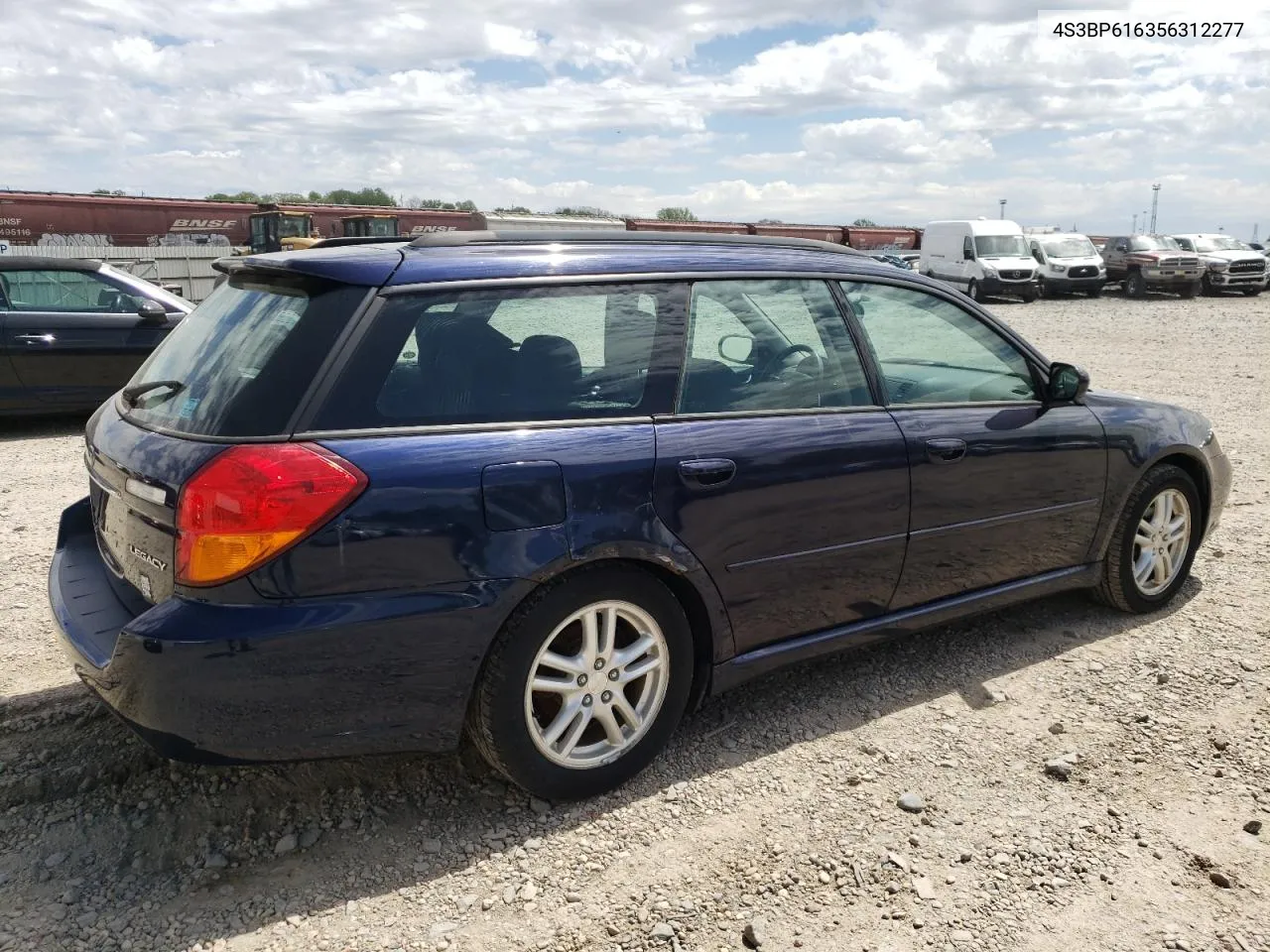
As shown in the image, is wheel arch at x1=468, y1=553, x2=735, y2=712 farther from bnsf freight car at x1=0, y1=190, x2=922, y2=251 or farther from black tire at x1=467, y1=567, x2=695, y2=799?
bnsf freight car at x1=0, y1=190, x2=922, y2=251

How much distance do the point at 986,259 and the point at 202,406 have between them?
28.3 metres

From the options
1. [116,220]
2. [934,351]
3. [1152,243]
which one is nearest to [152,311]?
[934,351]

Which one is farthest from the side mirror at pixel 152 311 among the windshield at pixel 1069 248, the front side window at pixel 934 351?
the windshield at pixel 1069 248

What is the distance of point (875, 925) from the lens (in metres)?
2.59

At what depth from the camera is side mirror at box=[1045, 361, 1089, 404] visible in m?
4.08

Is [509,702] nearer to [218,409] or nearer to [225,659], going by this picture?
[225,659]

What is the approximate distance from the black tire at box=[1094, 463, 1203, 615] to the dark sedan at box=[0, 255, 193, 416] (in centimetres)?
718

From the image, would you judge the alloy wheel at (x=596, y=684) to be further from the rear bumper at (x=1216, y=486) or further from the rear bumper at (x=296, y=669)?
the rear bumper at (x=1216, y=486)

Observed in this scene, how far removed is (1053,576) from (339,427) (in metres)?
2.98

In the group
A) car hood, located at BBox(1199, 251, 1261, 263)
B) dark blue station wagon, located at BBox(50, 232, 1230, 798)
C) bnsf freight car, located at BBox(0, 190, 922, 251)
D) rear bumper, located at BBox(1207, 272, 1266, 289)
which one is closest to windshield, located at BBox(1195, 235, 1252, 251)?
car hood, located at BBox(1199, 251, 1261, 263)

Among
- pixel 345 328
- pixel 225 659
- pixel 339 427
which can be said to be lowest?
pixel 225 659

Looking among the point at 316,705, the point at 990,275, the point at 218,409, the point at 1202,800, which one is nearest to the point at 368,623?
the point at 316,705

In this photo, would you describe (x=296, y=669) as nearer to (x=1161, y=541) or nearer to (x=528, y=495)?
(x=528, y=495)

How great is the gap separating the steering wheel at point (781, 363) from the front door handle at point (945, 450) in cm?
48
